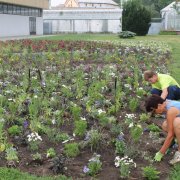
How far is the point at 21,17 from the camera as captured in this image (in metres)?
45.3

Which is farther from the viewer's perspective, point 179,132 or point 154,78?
point 154,78

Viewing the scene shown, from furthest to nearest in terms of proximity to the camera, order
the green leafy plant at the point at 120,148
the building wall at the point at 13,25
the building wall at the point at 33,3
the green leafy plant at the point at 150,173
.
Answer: the building wall at the point at 33,3, the building wall at the point at 13,25, the green leafy plant at the point at 120,148, the green leafy plant at the point at 150,173

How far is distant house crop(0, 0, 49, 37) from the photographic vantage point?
40.4 meters

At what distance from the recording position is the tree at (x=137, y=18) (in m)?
38.5

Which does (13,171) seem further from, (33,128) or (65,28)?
(65,28)

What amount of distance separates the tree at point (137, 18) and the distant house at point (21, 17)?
445 inches

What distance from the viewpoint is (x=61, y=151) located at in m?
5.19

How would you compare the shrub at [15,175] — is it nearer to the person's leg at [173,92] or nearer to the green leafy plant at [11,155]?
the green leafy plant at [11,155]

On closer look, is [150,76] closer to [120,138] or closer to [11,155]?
[120,138]

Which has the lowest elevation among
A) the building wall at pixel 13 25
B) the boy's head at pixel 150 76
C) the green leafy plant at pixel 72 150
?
the green leafy plant at pixel 72 150

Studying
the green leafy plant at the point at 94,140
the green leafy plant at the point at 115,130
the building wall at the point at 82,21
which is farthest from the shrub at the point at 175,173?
the building wall at the point at 82,21

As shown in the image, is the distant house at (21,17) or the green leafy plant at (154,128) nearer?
the green leafy plant at (154,128)

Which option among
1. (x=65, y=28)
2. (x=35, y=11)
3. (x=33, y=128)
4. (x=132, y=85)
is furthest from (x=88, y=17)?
(x=33, y=128)

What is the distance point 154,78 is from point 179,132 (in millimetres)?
1893
